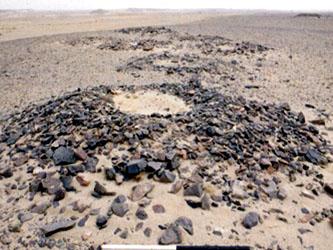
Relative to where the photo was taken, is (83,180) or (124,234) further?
(83,180)

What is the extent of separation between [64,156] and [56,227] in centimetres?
167

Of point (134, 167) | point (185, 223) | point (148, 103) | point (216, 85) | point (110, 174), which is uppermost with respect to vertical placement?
point (148, 103)

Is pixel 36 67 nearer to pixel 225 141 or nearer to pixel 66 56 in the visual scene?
pixel 66 56

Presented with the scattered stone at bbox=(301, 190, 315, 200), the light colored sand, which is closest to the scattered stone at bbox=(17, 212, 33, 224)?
the light colored sand

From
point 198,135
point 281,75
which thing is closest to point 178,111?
point 198,135

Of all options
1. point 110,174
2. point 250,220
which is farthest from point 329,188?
point 110,174

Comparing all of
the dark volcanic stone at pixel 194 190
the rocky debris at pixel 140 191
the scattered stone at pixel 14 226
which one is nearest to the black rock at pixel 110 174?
the rocky debris at pixel 140 191

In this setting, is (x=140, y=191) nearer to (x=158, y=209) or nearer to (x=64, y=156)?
(x=158, y=209)

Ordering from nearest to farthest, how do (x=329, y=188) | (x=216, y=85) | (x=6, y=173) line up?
(x=329, y=188) < (x=6, y=173) < (x=216, y=85)

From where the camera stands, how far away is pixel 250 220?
5117 mm

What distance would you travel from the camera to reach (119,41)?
21.5 metres

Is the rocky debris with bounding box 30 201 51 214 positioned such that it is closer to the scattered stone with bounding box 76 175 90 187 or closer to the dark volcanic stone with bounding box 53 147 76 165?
the scattered stone with bounding box 76 175 90 187

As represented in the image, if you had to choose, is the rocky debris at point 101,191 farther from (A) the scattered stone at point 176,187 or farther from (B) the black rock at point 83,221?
(A) the scattered stone at point 176,187

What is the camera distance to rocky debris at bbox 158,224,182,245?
4676 millimetres
